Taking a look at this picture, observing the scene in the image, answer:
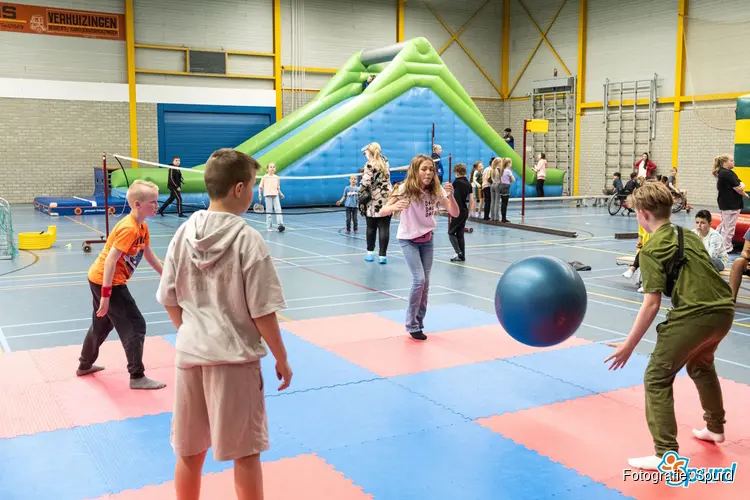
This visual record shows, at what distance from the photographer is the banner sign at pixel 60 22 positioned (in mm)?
21578

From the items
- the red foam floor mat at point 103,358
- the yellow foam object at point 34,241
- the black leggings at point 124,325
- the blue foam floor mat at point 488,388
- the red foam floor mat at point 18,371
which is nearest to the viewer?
the blue foam floor mat at point 488,388

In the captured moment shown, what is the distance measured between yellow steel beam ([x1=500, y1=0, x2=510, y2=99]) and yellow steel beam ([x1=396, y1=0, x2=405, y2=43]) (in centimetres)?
488

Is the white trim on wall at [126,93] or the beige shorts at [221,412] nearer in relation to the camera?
the beige shorts at [221,412]

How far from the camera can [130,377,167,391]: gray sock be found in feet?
17.5

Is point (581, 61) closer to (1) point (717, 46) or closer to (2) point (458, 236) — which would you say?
(1) point (717, 46)

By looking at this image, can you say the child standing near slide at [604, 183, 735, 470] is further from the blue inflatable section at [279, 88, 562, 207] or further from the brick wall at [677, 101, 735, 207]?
the brick wall at [677, 101, 735, 207]

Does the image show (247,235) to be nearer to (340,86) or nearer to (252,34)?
(340,86)

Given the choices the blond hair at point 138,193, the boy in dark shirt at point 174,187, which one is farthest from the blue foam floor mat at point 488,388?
the boy in dark shirt at point 174,187

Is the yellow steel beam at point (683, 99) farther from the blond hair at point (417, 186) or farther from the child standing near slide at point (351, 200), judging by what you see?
the blond hair at point (417, 186)

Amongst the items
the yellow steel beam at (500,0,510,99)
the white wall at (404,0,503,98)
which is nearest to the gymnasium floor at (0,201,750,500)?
the white wall at (404,0,503,98)

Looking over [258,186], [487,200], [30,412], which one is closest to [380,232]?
[30,412]

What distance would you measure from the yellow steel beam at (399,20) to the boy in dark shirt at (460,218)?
660 inches

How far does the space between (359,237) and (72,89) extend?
12.9 metres

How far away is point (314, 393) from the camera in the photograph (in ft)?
17.5
